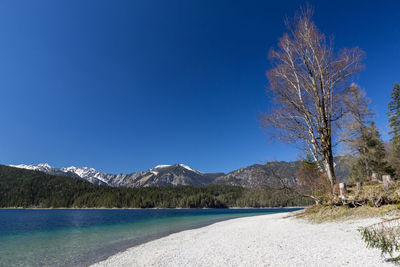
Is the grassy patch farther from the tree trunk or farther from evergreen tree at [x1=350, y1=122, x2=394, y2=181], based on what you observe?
evergreen tree at [x1=350, y1=122, x2=394, y2=181]

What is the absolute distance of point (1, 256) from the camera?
1262cm

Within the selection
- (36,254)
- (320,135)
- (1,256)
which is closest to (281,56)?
(320,135)

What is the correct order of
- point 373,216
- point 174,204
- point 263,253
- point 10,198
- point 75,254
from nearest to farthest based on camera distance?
1. point 263,253
2. point 373,216
3. point 75,254
4. point 174,204
5. point 10,198

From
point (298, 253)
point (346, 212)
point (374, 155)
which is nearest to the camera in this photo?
point (298, 253)

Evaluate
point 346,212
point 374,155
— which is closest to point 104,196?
point 374,155

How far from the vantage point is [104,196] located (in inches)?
5753

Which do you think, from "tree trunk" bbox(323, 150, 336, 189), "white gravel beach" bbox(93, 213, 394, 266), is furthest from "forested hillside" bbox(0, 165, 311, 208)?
"white gravel beach" bbox(93, 213, 394, 266)

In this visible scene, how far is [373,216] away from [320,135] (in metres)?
4.86

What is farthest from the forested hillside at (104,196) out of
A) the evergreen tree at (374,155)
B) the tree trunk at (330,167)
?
the tree trunk at (330,167)

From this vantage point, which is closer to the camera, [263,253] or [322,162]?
[263,253]

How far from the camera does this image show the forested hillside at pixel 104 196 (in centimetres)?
13538

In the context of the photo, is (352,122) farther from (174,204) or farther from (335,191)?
(174,204)

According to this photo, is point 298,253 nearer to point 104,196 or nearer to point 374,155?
point 374,155

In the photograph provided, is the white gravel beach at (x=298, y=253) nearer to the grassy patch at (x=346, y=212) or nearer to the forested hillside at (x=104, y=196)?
the grassy patch at (x=346, y=212)
